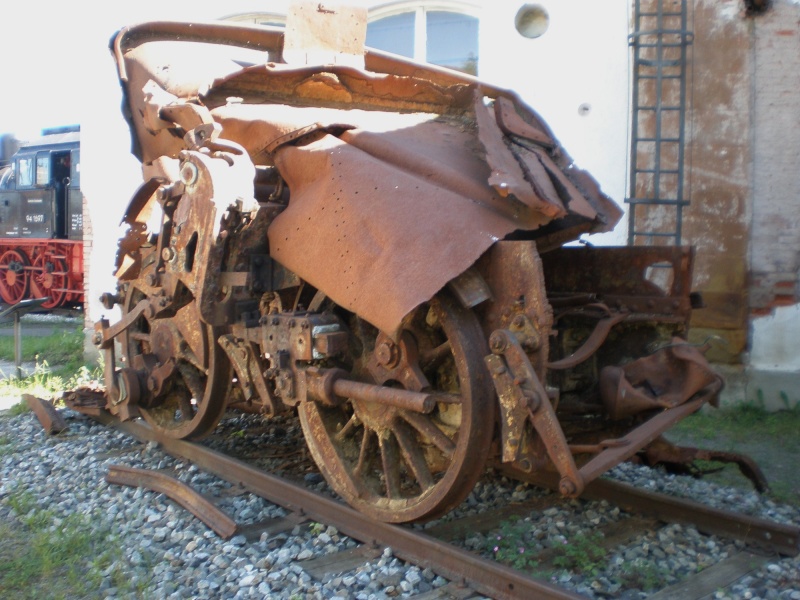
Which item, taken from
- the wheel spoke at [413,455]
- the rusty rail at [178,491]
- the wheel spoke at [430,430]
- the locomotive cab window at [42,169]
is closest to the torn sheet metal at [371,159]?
the wheel spoke at [430,430]

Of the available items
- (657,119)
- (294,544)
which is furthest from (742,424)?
(294,544)

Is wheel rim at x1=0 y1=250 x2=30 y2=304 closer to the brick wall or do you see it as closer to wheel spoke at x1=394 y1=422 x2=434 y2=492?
the brick wall

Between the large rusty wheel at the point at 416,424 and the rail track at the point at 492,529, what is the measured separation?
0.41ft

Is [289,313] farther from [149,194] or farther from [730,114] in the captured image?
[730,114]

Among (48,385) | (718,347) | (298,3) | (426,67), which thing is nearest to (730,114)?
(718,347)

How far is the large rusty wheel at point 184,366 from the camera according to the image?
15.5 ft

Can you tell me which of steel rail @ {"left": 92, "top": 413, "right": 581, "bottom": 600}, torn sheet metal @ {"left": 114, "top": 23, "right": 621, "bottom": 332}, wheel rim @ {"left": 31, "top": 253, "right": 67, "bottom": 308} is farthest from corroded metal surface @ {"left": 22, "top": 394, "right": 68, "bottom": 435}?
wheel rim @ {"left": 31, "top": 253, "right": 67, "bottom": 308}

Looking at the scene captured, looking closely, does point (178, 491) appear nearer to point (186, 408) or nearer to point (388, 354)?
point (186, 408)

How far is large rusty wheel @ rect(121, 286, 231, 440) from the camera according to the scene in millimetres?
4723

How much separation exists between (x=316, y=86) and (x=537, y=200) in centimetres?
179

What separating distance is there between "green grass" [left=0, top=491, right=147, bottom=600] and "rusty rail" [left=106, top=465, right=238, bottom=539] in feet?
1.34

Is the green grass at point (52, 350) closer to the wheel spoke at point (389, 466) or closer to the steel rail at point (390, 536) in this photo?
the steel rail at point (390, 536)

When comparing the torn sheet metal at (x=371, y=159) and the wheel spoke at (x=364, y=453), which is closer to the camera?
the torn sheet metal at (x=371, y=159)

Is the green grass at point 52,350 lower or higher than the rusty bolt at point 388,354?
lower
